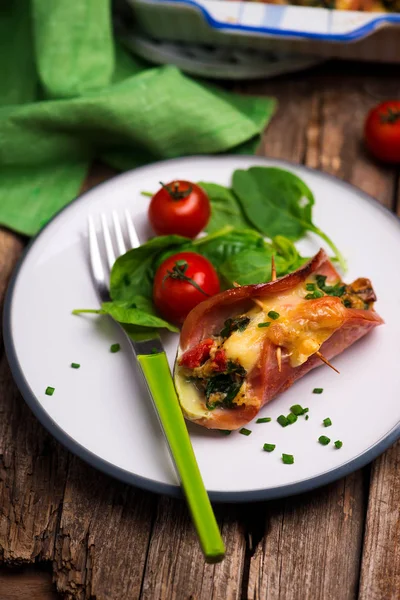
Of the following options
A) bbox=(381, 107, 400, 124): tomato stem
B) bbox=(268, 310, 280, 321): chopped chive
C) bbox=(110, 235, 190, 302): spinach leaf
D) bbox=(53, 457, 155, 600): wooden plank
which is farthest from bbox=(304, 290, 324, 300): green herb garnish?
bbox=(381, 107, 400, 124): tomato stem

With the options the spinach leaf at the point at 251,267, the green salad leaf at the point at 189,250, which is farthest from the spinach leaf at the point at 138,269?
the spinach leaf at the point at 251,267

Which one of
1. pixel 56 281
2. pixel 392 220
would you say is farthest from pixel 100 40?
pixel 392 220

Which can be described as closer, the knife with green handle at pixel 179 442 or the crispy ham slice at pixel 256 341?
the knife with green handle at pixel 179 442

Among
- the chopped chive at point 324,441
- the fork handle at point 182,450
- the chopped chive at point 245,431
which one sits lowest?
the chopped chive at point 245,431

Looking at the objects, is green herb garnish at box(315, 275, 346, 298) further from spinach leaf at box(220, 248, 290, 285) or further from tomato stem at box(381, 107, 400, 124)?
tomato stem at box(381, 107, 400, 124)

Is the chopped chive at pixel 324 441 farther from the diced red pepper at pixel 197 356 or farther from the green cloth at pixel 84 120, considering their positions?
the green cloth at pixel 84 120

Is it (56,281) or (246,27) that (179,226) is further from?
(246,27)

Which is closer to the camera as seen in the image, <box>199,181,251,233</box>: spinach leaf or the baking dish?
<box>199,181,251,233</box>: spinach leaf

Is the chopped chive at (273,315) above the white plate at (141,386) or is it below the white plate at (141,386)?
above
